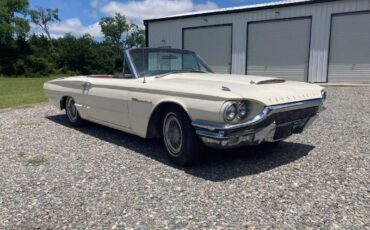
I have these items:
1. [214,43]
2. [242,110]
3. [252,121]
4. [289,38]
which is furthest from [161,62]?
[214,43]

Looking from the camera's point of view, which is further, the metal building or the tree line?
the tree line

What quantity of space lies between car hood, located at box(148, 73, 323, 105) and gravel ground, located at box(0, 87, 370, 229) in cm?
85

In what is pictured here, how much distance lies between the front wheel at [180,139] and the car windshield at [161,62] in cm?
100

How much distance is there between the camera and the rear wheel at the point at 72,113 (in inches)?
256

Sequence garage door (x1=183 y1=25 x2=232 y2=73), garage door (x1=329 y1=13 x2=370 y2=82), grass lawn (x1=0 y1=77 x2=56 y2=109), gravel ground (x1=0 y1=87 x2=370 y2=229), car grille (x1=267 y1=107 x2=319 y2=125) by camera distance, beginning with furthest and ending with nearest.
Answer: garage door (x1=183 y1=25 x2=232 y2=73) → garage door (x1=329 y1=13 x2=370 y2=82) → grass lawn (x1=0 y1=77 x2=56 y2=109) → car grille (x1=267 y1=107 x2=319 y2=125) → gravel ground (x1=0 y1=87 x2=370 y2=229)

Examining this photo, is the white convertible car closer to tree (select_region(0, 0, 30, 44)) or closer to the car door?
the car door

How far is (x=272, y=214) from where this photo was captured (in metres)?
2.94

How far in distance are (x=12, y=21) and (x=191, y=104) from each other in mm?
40906

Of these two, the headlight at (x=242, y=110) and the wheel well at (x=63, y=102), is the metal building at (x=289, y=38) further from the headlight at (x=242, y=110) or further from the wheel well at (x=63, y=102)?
the headlight at (x=242, y=110)

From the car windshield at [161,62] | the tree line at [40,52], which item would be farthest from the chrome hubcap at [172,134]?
the tree line at [40,52]

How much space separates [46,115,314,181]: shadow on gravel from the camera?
399 centimetres

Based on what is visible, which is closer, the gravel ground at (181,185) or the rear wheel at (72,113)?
the gravel ground at (181,185)

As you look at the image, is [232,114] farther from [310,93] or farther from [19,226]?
[19,226]

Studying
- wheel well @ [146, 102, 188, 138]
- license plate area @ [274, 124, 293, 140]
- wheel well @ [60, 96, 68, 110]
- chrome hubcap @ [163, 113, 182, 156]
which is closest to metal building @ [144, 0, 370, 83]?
wheel well @ [60, 96, 68, 110]
